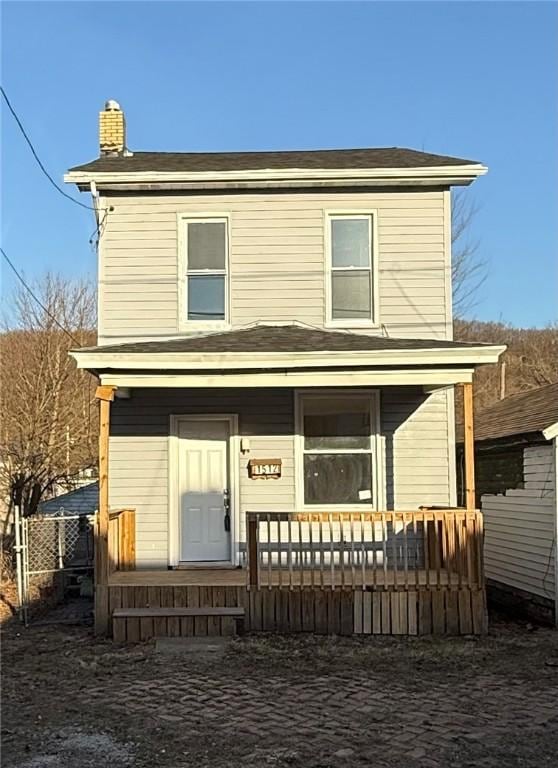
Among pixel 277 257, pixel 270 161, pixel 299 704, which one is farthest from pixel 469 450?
pixel 270 161

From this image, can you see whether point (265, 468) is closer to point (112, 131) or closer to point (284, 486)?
point (284, 486)

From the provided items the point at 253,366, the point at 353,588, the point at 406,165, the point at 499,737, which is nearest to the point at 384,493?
the point at 353,588

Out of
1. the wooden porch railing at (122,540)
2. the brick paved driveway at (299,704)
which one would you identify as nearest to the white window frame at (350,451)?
the wooden porch railing at (122,540)

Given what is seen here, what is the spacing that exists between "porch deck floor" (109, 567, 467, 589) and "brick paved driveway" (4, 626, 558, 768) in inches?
25.9

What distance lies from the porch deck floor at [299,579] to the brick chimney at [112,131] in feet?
22.5

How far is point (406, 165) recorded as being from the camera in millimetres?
11188

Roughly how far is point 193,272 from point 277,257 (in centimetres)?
121

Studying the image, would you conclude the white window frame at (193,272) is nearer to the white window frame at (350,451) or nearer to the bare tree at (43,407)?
the white window frame at (350,451)

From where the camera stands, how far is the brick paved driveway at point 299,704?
5.12 meters

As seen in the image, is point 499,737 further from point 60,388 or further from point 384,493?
point 60,388

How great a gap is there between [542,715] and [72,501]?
1361 centimetres

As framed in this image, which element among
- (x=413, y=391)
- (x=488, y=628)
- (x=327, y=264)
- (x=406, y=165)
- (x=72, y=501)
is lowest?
(x=488, y=628)

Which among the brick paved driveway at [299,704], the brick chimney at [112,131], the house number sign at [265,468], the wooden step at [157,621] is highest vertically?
the brick chimney at [112,131]

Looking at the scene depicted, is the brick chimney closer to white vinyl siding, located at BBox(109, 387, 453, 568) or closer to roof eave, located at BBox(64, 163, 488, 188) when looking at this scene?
roof eave, located at BBox(64, 163, 488, 188)
